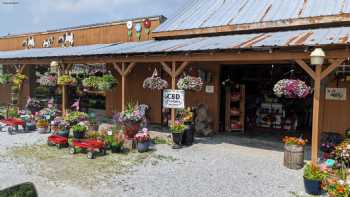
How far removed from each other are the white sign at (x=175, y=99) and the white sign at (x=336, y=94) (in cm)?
463

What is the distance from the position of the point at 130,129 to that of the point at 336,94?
21.4 ft

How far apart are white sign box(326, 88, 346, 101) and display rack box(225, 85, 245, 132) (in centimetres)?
318

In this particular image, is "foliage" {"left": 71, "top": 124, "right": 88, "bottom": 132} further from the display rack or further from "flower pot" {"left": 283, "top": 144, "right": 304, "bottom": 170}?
"flower pot" {"left": 283, "top": 144, "right": 304, "bottom": 170}

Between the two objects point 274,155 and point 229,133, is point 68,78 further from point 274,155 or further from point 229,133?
point 274,155

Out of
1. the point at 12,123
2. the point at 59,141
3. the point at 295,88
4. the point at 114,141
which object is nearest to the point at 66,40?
the point at 12,123

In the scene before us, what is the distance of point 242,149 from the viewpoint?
9.88 m

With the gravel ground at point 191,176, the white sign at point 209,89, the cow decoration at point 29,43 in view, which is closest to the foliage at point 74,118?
the gravel ground at point 191,176

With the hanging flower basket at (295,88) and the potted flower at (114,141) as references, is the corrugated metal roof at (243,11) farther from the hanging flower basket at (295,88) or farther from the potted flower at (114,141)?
the potted flower at (114,141)

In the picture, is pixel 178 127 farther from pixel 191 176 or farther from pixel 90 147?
pixel 191 176

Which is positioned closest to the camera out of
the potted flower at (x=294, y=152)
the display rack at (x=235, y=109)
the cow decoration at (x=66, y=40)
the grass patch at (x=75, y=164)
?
the grass patch at (x=75, y=164)

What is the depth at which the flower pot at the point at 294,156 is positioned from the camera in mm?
7695

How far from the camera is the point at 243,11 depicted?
12.7 meters

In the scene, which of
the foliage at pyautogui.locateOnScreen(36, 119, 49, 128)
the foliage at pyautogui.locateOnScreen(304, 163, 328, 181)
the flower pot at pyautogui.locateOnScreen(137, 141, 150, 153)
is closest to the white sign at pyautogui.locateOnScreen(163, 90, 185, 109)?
the flower pot at pyautogui.locateOnScreen(137, 141, 150, 153)

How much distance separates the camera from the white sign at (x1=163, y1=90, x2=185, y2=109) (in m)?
9.98
